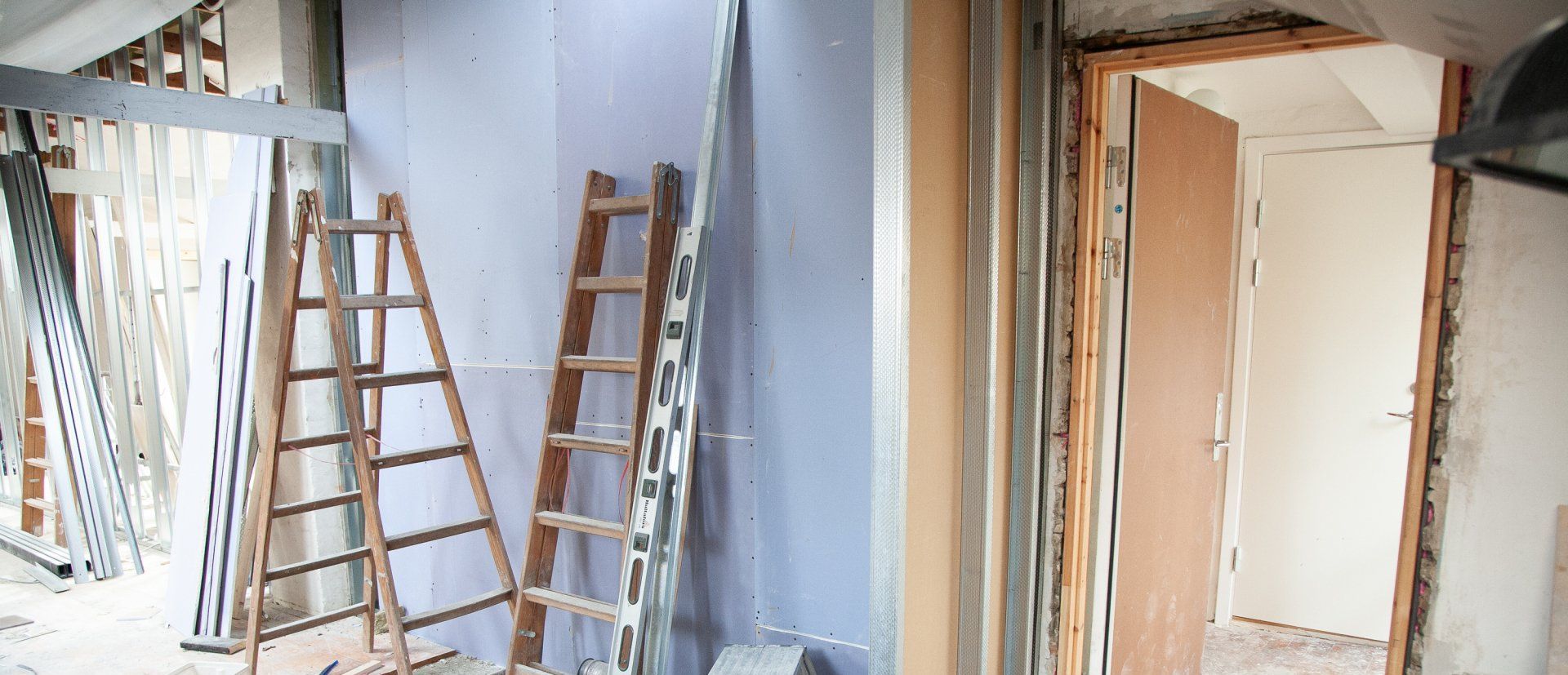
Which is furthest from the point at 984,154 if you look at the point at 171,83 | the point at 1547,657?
the point at 171,83

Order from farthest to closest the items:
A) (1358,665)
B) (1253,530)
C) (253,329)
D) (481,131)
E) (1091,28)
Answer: (1253,530) < (1358,665) < (253,329) < (481,131) < (1091,28)

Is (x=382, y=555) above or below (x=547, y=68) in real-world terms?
below

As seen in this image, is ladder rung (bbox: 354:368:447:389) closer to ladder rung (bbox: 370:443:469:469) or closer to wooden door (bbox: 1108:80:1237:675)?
ladder rung (bbox: 370:443:469:469)

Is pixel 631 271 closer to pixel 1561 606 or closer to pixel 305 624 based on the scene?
pixel 305 624

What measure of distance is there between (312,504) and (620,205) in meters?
1.56

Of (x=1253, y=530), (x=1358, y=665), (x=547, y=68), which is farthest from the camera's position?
(x=1253, y=530)

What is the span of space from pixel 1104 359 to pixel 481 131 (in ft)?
7.33

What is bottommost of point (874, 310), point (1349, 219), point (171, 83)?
point (874, 310)

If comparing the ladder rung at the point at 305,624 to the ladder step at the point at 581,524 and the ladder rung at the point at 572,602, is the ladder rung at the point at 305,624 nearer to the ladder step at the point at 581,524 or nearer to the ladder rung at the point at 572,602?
the ladder rung at the point at 572,602

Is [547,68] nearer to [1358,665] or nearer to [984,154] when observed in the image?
[984,154]

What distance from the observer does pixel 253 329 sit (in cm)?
338

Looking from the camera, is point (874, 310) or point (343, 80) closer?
point (874, 310)

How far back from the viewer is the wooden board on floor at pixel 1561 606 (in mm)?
1950

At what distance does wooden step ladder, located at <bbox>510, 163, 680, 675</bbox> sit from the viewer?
2613 millimetres
